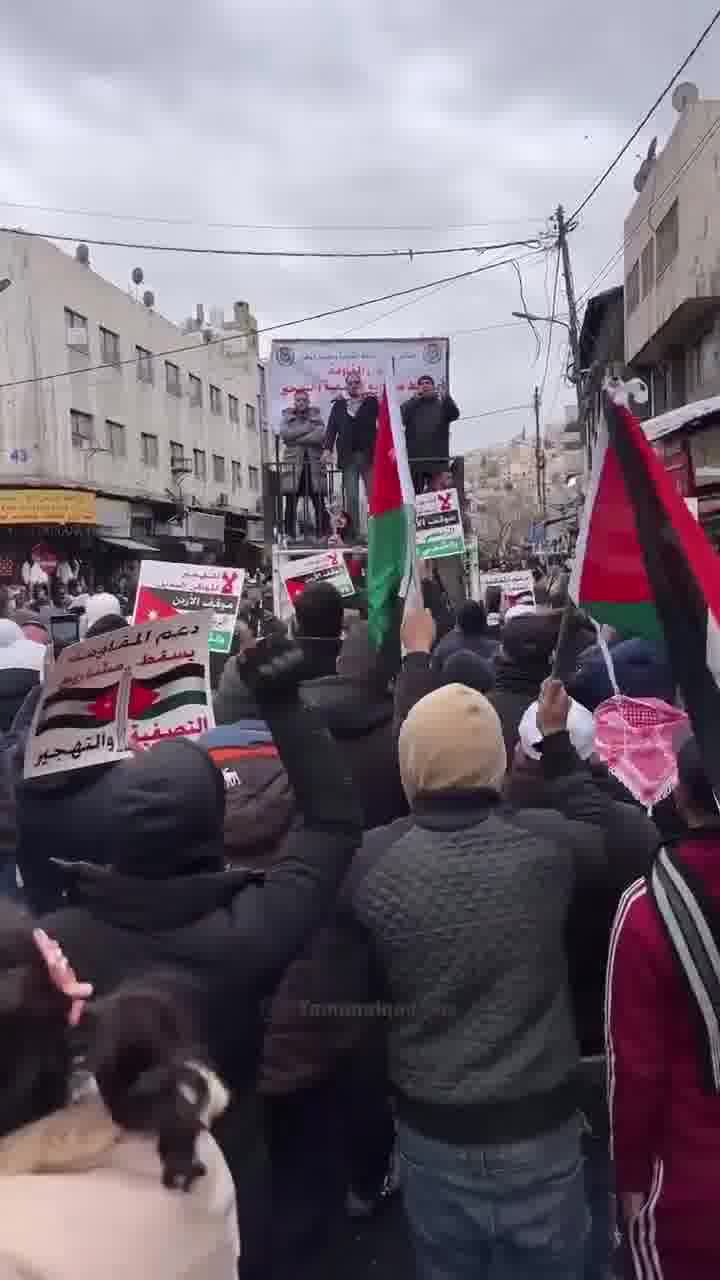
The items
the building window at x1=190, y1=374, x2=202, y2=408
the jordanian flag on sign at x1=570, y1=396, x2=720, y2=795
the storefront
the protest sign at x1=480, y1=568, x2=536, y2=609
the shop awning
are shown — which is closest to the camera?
the jordanian flag on sign at x1=570, y1=396, x2=720, y2=795

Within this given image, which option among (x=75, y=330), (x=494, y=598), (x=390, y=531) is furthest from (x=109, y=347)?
(x=390, y=531)

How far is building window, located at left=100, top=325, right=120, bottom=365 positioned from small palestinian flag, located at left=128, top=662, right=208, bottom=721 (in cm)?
2760

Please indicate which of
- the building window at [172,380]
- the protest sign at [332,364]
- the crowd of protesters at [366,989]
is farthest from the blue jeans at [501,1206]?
the building window at [172,380]

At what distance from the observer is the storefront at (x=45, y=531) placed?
23.6 metres

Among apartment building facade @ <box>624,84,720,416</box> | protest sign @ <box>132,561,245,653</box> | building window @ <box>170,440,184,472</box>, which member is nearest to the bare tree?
building window @ <box>170,440,184,472</box>

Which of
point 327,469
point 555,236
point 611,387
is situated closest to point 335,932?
point 611,387

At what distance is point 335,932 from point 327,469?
1414 cm

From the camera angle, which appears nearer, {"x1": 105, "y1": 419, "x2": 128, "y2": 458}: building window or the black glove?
the black glove

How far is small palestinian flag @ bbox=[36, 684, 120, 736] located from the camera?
2.42 meters

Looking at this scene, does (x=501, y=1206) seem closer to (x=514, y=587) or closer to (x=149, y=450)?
(x=514, y=587)

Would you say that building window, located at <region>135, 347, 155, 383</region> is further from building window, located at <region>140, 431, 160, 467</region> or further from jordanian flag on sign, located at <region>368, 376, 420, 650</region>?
jordanian flag on sign, located at <region>368, 376, 420, 650</region>

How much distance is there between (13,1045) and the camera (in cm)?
126

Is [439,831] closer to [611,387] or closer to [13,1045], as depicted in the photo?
[611,387]

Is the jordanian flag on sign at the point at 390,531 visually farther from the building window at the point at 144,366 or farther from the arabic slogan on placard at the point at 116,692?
the building window at the point at 144,366
